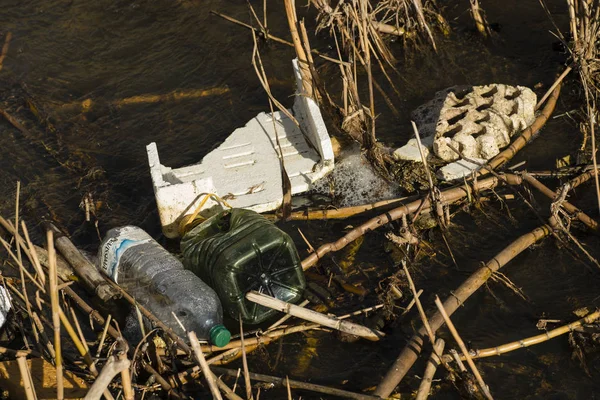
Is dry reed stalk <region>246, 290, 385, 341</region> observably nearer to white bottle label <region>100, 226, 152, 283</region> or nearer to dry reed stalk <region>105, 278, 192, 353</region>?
dry reed stalk <region>105, 278, 192, 353</region>

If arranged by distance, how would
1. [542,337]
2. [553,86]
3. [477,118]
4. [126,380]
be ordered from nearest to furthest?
[126,380] → [542,337] → [477,118] → [553,86]

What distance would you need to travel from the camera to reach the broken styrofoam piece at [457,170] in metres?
4.73

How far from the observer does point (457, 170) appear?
476cm

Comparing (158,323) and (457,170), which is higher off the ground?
(158,323)

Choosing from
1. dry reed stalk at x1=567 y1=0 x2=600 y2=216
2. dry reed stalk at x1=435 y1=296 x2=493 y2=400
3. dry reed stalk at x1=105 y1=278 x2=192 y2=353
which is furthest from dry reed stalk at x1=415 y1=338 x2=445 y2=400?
dry reed stalk at x1=567 y1=0 x2=600 y2=216

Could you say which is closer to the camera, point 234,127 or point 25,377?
point 25,377

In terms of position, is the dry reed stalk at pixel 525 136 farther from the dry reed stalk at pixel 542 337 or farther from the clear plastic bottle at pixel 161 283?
the clear plastic bottle at pixel 161 283

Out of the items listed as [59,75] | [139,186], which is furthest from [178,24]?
[139,186]

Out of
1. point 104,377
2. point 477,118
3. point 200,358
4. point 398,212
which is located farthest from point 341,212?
point 104,377

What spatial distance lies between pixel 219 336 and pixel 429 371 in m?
0.97

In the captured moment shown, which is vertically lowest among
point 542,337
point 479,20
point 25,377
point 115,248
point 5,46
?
point 542,337

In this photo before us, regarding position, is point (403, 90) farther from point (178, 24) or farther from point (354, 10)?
point (178, 24)

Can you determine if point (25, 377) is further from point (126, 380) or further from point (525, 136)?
point (525, 136)

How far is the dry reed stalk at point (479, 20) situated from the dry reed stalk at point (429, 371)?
3.48 metres
